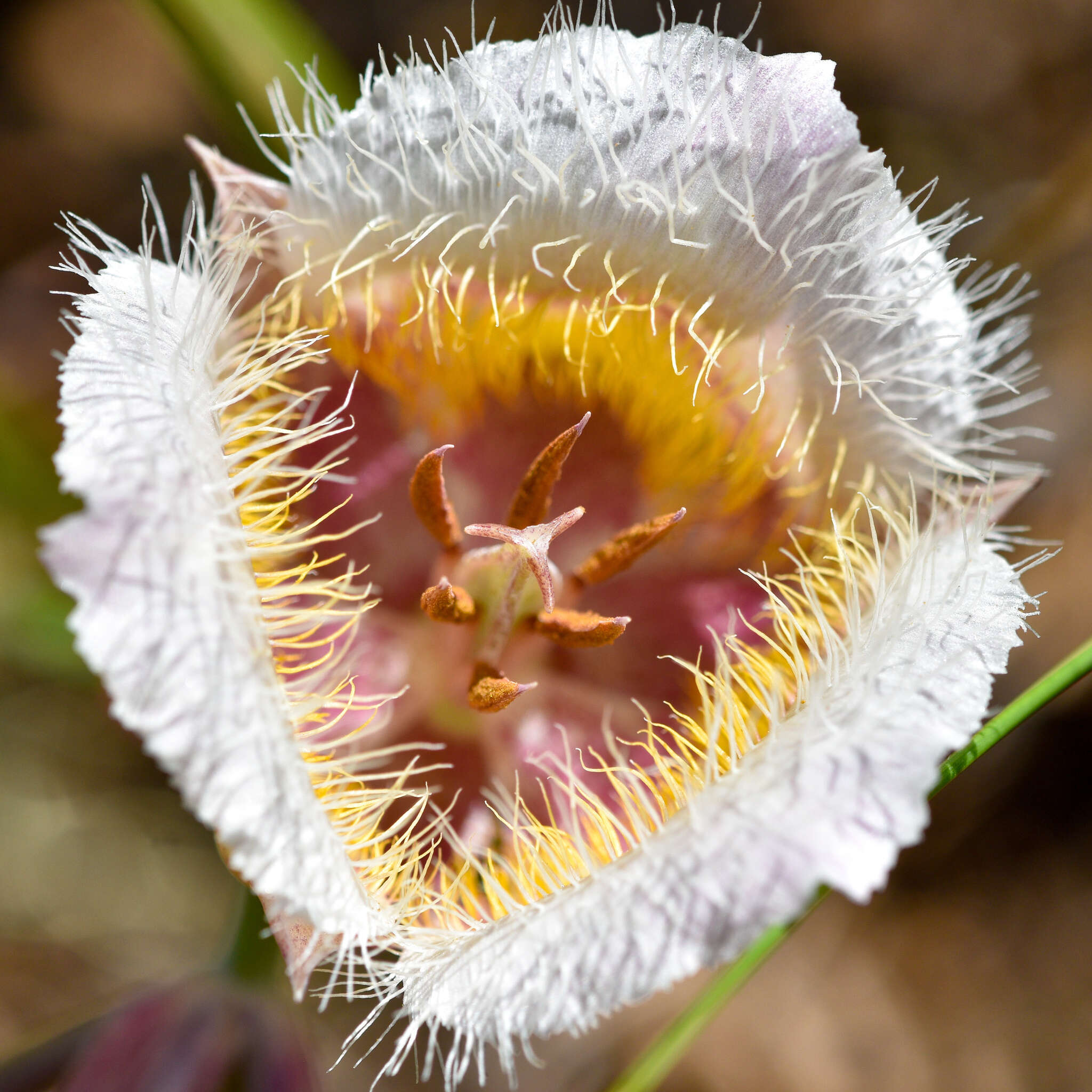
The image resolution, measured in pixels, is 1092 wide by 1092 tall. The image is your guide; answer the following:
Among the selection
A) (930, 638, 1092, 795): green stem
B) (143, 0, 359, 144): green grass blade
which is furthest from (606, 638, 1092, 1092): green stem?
(143, 0, 359, 144): green grass blade

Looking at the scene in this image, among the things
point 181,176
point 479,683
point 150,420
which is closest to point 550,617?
point 479,683

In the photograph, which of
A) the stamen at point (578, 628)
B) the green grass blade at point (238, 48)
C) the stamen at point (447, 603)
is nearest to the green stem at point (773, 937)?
the stamen at point (578, 628)

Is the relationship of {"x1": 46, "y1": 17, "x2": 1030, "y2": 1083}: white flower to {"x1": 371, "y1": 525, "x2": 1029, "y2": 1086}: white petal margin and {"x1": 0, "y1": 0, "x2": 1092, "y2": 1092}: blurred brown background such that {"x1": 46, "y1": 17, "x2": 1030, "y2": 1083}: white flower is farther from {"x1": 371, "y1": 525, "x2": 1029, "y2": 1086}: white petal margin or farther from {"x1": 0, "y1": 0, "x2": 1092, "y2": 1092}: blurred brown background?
{"x1": 0, "y1": 0, "x2": 1092, "y2": 1092}: blurred brown background

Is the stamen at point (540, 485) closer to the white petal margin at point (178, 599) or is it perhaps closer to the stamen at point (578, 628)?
the stamen at point (578, 628)

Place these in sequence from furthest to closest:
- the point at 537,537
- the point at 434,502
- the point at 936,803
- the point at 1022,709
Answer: the point at 936,803 → the point at 434,502 → the point at 537,537 → the point at 1022,709

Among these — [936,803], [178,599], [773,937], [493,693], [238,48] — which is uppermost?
[238,48]

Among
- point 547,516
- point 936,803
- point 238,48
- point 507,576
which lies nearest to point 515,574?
point 507,576

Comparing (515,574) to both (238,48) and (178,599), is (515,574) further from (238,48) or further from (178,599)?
(238,48)
